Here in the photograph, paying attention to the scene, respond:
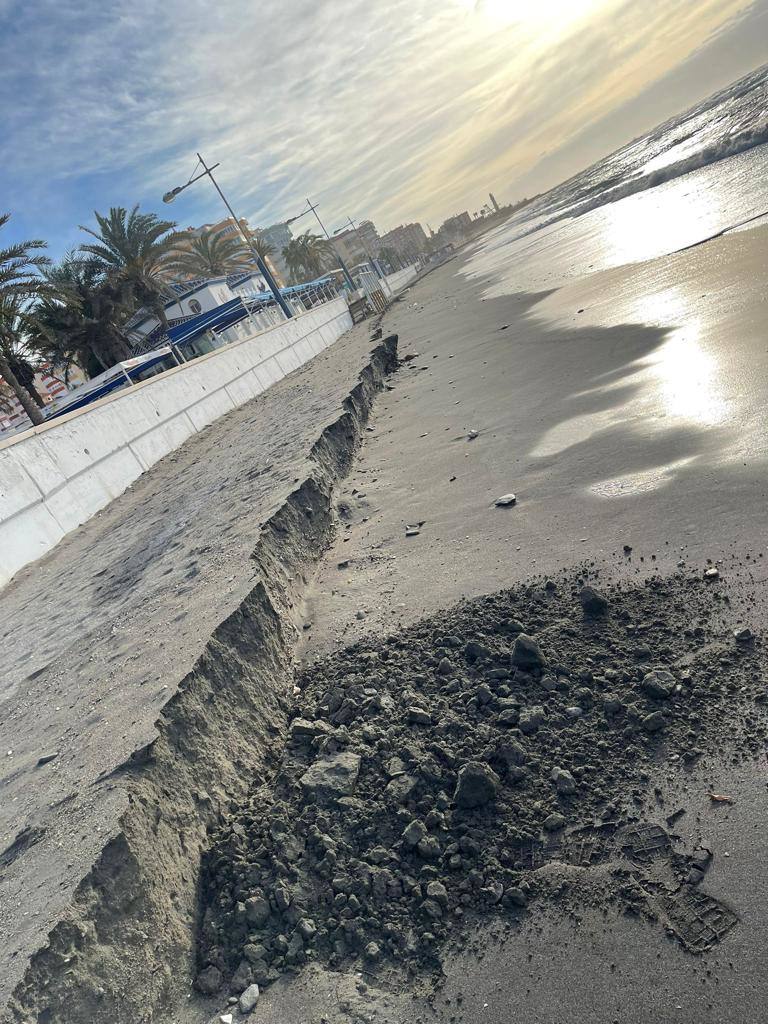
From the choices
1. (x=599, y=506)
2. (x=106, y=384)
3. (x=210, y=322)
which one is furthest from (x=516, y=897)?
(x=210, y=322)

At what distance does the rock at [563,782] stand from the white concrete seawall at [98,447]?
10833 mm

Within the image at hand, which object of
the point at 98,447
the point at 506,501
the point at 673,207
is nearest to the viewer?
→ the point at 506,501

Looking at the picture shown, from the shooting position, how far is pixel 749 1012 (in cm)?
249

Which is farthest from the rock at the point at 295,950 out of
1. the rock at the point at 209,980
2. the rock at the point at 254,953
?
the rock at the point at 209,980

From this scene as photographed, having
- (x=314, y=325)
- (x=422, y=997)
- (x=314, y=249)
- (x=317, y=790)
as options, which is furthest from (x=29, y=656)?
(x=314, y=249)

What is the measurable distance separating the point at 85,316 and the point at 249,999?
34.4 meters

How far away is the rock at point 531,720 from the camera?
405cm

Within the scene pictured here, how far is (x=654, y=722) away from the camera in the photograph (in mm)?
3740

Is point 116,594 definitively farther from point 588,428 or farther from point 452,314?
point 452,314

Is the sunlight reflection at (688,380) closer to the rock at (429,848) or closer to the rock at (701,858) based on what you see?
the rock at (701,858)

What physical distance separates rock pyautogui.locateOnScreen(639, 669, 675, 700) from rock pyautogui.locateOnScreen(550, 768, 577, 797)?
697mm

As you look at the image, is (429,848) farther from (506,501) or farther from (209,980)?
Answer: (506,501)

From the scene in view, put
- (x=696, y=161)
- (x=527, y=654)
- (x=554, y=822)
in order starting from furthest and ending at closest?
(x=696, y=161)
(x=527, y=654)
(x=554, y=822)

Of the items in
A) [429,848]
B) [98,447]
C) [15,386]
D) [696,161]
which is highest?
[15,386]
